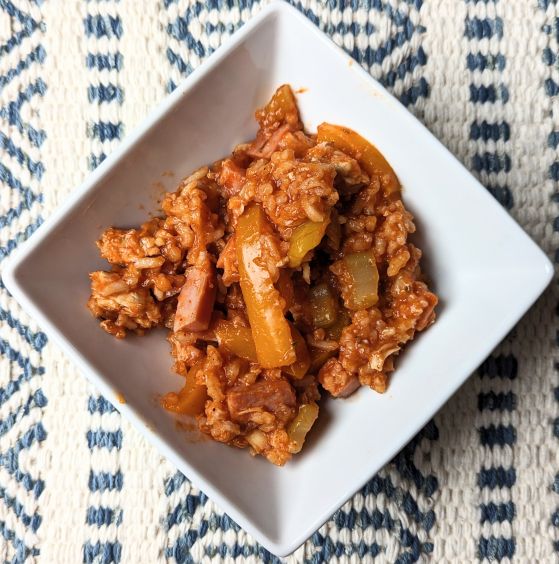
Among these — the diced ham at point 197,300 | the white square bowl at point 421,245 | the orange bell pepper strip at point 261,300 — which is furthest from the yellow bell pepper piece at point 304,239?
the white square bowl at point 421,245

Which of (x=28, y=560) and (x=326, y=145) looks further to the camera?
(x=28, y=560)

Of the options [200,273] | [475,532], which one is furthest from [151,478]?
[475,532]

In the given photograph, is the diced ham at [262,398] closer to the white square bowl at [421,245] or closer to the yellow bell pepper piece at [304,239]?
the white square bowl at [421,245]

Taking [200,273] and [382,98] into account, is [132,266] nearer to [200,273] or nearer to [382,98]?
[200,273]

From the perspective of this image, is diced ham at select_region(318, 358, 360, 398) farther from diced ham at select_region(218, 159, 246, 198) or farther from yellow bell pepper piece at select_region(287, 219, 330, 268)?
diced ham at select_region(218, 159, 246, 198)

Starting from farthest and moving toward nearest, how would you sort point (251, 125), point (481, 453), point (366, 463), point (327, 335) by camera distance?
point (481, 453)
point (251, 125)
point (327, 335)
point (366, 463)

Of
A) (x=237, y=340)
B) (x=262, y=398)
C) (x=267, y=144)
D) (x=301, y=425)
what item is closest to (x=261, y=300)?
(x=237, y=340)
